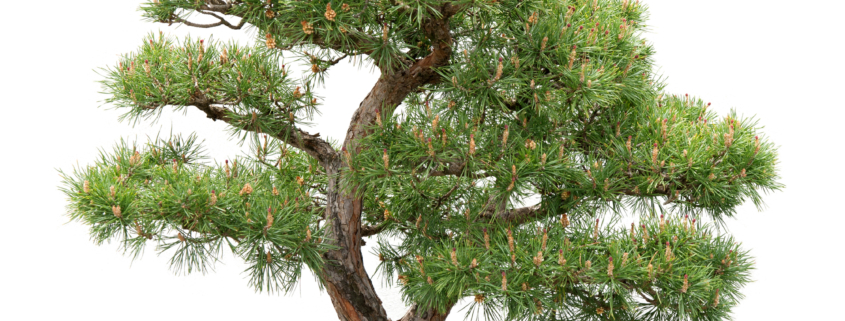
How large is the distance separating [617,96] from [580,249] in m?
0.40

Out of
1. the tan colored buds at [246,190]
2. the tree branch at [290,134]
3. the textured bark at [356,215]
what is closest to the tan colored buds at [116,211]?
the tan colored buds at [246,190]

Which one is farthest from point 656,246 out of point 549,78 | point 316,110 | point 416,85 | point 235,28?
point 235,28

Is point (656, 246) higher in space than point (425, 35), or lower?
lower

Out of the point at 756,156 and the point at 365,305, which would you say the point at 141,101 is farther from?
the point at 756,156

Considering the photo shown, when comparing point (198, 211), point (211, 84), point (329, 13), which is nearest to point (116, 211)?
point (198, 211)

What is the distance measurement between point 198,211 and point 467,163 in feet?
2.21

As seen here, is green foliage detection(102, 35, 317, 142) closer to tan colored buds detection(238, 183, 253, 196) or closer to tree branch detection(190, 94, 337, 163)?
tree branch detection(190, 94, 337, 163)

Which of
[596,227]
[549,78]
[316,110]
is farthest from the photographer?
[316,110]

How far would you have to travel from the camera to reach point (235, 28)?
7.42 ft

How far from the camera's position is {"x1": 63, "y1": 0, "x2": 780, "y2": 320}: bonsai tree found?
2.16 meters

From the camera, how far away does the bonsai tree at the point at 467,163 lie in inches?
85.2

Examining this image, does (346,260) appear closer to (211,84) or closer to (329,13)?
(211,84)

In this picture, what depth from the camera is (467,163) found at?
2.19 m

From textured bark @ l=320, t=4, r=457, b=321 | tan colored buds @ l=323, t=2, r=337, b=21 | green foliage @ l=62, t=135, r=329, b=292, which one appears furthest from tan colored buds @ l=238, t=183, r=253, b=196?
tan colored buds @ l=323, t=2, r=337, b=21
